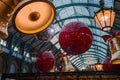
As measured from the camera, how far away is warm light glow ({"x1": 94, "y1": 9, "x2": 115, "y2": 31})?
130 inches

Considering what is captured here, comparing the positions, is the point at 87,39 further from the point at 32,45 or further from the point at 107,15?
the point at 32,45

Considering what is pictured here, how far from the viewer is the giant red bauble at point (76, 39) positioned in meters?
2.50

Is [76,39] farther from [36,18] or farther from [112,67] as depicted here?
[36,18]

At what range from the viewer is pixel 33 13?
130cm

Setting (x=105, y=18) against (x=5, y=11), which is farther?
(x=105, y=18)

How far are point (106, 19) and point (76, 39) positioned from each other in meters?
1.08

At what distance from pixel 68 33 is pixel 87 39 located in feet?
0.87

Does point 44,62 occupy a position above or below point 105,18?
below

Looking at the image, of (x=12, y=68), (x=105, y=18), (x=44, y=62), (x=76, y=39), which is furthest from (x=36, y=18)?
(x=12, y=68)

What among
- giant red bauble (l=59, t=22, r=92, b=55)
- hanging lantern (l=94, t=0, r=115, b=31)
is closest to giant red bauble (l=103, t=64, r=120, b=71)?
giant red bauble (l=59, t=22, r=92, b=55)

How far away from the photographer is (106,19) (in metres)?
3.35

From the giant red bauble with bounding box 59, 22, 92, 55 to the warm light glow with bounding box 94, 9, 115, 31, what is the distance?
2.83 feet

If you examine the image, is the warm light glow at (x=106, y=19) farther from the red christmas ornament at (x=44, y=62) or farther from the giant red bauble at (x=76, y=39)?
the red christmas ornament at (x=44, y=62)

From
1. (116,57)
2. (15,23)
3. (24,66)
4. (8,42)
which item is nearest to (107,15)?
(116,57)
